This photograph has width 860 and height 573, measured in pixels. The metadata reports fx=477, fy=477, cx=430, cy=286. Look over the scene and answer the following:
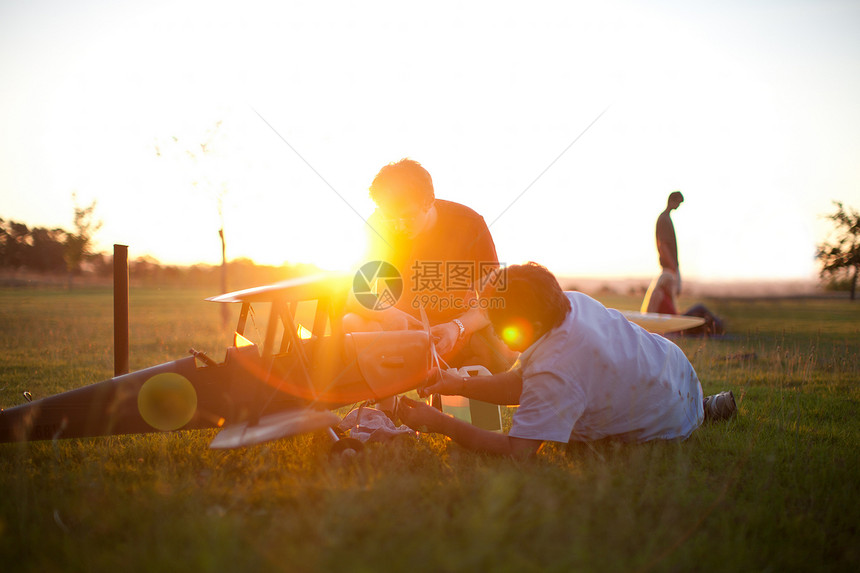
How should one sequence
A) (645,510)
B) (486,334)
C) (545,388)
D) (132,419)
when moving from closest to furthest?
(645,510), (545,388), (132,419), (486,334)

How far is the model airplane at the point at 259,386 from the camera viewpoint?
11.9ft

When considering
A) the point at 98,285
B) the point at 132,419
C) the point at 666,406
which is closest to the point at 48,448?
the point at 132,419

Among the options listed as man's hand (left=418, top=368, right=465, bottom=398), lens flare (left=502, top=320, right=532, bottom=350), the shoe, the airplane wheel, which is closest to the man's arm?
man's hand (left=418, top=368, right=465, bottom=398)

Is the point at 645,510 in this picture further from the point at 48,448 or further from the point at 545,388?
the point at 48,448

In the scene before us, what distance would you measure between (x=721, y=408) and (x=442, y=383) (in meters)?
2.70

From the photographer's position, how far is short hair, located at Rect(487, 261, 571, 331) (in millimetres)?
3014

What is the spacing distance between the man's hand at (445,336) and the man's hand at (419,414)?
81 centimetres

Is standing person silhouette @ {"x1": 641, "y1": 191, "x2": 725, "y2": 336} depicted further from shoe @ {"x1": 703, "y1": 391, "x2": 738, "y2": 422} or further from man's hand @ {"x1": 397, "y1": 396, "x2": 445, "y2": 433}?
man's hand @ {"x1": 397, "y1": 396, "x2": 445, "y2": 433}

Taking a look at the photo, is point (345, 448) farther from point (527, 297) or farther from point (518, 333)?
point (527, 297)

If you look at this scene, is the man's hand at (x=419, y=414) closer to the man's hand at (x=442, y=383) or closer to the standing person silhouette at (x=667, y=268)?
the man's hand at (x=442, y=383)

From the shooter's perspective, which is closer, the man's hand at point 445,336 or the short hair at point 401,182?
the man's hand at point 445,336

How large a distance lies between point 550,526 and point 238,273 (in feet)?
139

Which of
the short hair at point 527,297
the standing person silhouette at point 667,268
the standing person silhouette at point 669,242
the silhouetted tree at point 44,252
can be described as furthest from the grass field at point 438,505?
the silhouetted tree at point 44,252

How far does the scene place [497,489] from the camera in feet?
8.97
